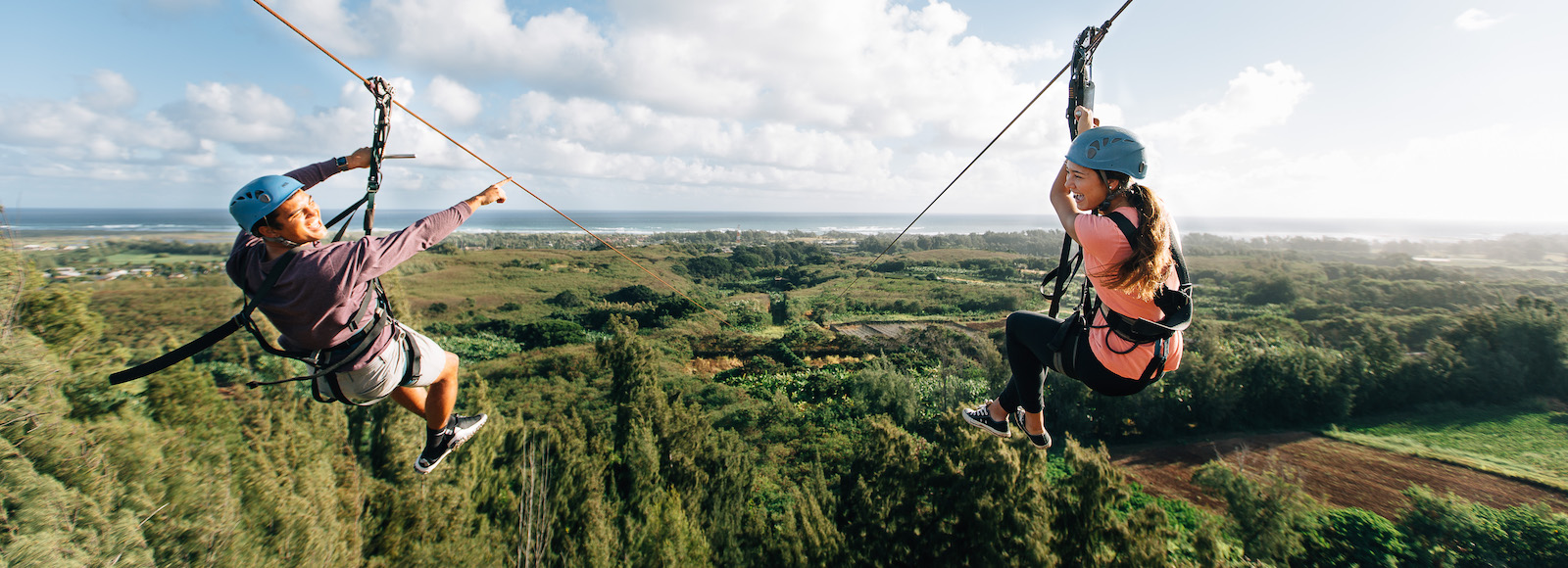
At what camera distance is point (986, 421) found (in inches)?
193

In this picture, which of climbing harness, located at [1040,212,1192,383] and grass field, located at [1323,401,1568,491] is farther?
grass field, located at [1323,401,1568,491]

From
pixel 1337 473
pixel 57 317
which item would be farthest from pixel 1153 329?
pixel 1337 473

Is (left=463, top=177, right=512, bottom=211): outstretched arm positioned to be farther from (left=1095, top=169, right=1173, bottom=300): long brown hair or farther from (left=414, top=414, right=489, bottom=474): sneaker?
(left=1095, top=169, right=1173, bottom=300): long brown hair

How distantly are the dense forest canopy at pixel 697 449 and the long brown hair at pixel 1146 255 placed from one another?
51.0 ft

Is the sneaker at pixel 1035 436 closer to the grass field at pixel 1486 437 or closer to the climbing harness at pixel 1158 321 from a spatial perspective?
the climbing harness at pixel 1158 321

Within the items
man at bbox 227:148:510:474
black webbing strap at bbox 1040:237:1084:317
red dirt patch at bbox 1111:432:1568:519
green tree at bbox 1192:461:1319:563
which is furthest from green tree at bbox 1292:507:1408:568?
man at bbox 227:148:510:474

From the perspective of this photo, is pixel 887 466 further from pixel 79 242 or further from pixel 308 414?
pixel 79 242

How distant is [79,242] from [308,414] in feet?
274

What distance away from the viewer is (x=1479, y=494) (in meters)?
32.4

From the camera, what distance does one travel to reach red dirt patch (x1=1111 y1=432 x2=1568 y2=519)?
30.0 meters

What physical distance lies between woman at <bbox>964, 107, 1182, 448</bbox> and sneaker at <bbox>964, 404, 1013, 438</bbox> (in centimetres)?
105

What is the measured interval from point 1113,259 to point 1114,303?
51 cm

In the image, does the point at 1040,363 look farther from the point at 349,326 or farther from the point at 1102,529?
A: the point at 1102,529

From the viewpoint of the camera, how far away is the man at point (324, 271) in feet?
10.3
